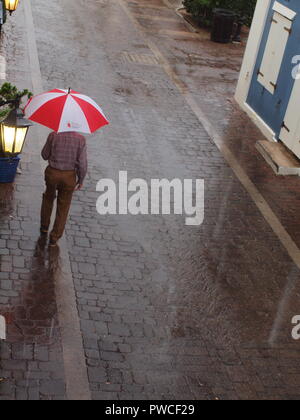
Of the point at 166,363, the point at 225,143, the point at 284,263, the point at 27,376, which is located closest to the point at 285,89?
the point at 225,143

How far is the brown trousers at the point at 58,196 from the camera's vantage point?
8086 millimetres

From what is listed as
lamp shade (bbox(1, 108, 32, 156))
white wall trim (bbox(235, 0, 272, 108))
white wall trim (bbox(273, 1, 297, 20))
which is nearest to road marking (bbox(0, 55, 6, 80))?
lamp shade (bbox(1, 108, 32, 156))

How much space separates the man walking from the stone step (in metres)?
5.34

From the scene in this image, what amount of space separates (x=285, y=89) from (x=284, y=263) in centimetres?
557

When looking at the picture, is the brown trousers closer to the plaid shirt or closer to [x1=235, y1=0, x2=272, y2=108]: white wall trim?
the plaid shirt

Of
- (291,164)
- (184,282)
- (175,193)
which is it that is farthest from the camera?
(291,164)

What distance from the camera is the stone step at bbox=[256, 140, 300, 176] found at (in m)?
12.1

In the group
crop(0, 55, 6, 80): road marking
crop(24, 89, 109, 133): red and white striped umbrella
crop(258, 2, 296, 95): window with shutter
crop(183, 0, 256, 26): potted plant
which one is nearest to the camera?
crop(24, 89, 109, 133): red and white striped umbrella

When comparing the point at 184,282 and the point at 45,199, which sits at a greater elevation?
the point at 45,199

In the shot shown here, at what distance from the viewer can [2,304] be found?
7.18 m

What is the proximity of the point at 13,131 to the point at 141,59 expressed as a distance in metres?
9.92

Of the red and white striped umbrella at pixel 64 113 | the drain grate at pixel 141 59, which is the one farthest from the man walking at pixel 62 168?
the drain grate at pixel 141 59

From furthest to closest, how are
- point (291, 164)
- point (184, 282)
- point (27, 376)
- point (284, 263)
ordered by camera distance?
point (291, 164) < point (284, 263) < point (184, 282) < point (27, 376)
